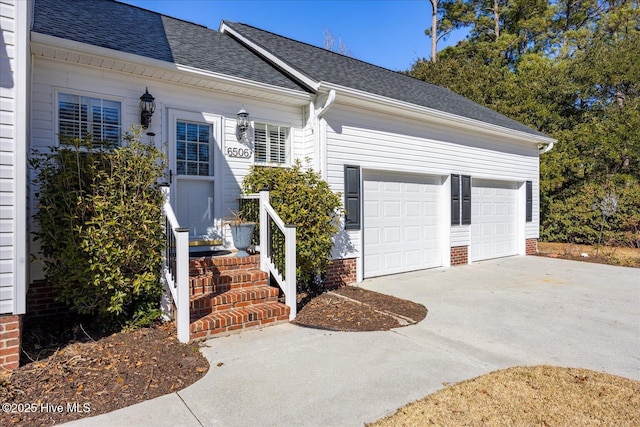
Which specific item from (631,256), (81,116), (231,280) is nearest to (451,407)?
(231,280)

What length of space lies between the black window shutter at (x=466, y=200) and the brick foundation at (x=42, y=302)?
8.03 meters

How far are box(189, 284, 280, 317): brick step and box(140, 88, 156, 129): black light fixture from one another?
2.58 meters

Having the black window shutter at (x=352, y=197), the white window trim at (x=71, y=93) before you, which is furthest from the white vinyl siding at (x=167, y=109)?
the black window shutter at (x=352, y=197)

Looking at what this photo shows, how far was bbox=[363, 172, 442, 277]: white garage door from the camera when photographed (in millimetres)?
7566

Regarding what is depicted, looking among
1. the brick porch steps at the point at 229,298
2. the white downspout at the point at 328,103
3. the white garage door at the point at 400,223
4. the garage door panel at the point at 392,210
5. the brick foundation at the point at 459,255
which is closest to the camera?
the brick porch steps at the point at 229,298

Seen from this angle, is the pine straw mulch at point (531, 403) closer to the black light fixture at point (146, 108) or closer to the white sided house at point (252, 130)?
the white sided house at point (252, 130)

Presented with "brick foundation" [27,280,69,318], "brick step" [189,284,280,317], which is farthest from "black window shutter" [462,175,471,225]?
"brick foundation" [27,280,69,318]

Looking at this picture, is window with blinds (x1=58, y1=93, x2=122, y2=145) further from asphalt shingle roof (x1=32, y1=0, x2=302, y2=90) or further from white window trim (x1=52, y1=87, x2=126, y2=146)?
asphalt shingle roof (x1=32, y1=0, x2=302, y2=90)

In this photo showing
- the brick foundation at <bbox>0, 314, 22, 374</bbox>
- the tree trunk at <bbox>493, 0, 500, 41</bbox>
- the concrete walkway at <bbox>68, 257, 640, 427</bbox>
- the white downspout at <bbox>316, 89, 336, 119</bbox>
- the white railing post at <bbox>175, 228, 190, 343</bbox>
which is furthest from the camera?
the tree trunk at <bbox>493, 0, 500, 41</bbox>

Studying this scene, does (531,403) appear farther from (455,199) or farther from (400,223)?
(455,199)

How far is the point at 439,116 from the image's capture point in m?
8.13

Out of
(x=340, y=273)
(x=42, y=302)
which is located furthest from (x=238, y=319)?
(x=340, y=273)

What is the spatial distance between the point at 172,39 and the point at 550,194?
43.9ft

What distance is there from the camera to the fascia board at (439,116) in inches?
261
